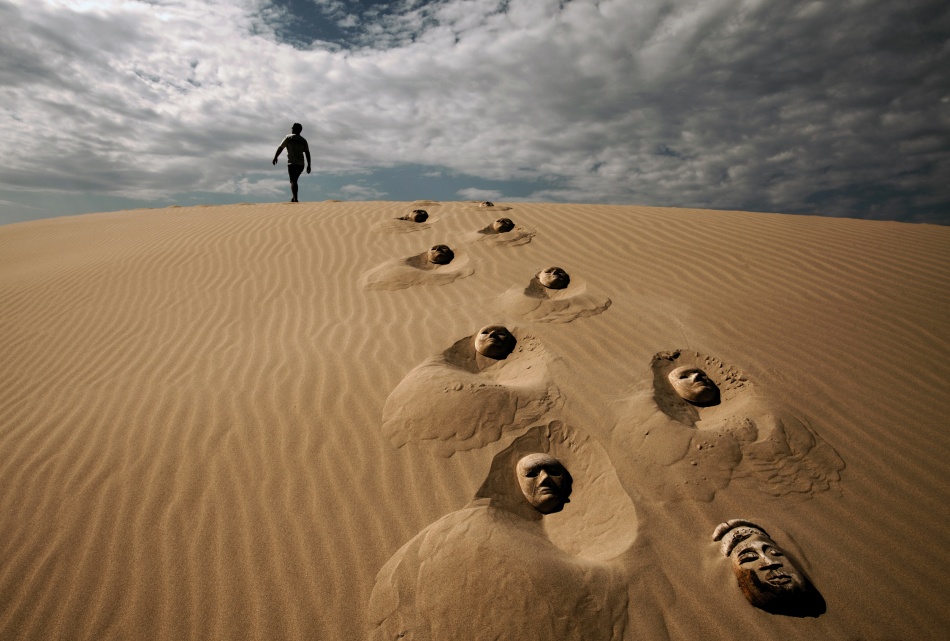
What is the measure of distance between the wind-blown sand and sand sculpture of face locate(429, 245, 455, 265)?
897mm

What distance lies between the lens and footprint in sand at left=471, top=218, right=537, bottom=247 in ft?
21.8

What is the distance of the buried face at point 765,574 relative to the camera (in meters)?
1.83

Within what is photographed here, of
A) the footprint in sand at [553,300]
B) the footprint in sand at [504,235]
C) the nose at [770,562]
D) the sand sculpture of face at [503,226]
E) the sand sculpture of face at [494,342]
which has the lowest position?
the nose at [770,562]

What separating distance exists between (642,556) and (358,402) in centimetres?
220

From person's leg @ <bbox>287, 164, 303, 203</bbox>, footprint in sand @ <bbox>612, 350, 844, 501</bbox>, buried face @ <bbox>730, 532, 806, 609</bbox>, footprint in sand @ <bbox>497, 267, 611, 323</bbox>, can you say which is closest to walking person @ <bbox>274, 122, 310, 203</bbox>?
person's leg @ <bbox>287, 164, 303, 203</bbox>

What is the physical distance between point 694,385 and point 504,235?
14.4ft

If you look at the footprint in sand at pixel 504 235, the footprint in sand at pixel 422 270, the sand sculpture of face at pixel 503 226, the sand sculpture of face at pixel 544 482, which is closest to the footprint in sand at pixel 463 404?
the sand sculpture of face at pixel 544 482

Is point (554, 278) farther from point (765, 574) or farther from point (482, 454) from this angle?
point (765, 574)

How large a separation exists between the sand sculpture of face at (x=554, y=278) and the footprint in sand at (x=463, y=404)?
5.37ft

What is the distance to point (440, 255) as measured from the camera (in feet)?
20.4

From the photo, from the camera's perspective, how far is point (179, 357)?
4.18 meters

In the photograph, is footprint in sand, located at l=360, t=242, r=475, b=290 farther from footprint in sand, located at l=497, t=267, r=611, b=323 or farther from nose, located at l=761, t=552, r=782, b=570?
nose, located at l=761, t=552, r=782, b=570

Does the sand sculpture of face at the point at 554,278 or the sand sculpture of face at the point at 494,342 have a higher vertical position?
the sand sculpture of face at the point at 554,278

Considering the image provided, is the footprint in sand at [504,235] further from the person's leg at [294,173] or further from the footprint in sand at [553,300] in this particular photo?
the person's leg at [294,173]
